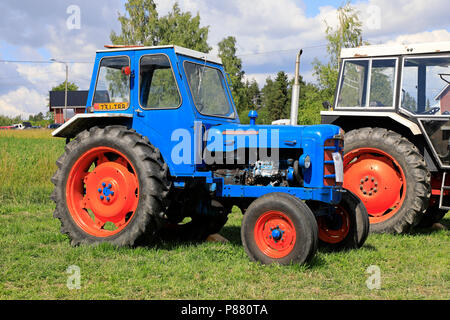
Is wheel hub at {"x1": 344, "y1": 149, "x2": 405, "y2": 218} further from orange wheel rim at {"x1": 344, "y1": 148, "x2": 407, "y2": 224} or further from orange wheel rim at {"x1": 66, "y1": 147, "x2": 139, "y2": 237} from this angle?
orange wheel rim at {"x1": 66, "y1": 147, "x2": 139, "y2": 237}

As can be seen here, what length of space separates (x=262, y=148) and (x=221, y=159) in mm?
509

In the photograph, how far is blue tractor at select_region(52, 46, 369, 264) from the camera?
604 cm

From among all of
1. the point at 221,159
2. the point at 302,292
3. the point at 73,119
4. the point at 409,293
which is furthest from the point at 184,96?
the point at 409,293

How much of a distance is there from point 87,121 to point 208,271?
268 cm

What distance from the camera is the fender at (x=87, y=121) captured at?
255 inches

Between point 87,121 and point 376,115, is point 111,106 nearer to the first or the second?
point 87,121

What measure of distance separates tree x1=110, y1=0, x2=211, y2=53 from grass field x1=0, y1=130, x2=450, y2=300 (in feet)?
95.1

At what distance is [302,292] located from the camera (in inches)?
185

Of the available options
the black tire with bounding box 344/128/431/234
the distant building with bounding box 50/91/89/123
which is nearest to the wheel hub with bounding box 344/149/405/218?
the black tire with bounding box 344/128/431/234

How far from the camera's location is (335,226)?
6.52 meters

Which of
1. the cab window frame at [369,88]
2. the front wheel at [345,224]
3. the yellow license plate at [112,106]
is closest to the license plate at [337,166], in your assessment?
the front wheel at [345,224]

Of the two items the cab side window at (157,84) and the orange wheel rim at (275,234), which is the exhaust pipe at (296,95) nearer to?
the orange wheel rim at (275,234)

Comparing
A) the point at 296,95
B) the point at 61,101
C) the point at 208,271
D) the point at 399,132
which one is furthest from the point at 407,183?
the point at 61,101

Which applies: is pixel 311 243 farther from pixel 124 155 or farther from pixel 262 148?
pixel 124 155
